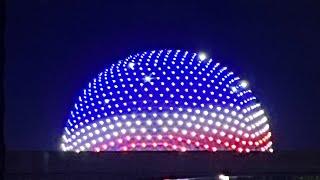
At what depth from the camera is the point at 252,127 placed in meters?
9.75

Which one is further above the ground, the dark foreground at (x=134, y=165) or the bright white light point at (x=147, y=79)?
the bright white light point at (x=147, y=79)

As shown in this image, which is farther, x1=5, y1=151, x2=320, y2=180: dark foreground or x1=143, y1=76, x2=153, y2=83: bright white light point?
x1=143, y1=76, x2=153, y2=83: bright white light point

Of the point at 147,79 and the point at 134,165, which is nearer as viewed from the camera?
the point at 134,165

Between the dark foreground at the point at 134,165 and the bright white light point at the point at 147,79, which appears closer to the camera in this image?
the dark foreground at the point at 134,165

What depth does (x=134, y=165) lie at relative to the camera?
311cm

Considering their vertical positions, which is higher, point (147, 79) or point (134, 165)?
point (147, 79)

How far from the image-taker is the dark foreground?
308cm

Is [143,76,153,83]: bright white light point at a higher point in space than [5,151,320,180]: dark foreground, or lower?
higher

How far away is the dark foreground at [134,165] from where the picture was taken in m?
3.08

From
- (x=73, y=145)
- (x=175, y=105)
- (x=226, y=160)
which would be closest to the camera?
(x=226, y=160)

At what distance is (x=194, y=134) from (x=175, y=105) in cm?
98
